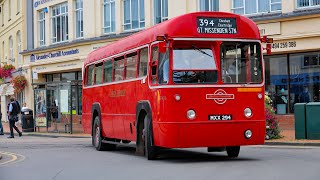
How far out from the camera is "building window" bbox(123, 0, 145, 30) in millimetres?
32806

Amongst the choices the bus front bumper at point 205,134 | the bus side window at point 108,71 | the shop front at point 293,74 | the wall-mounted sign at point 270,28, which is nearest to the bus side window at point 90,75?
the bus side window at point 108,71

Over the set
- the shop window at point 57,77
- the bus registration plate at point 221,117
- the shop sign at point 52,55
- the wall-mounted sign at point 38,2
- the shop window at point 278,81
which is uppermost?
the wall-mounted sign at point 38,2

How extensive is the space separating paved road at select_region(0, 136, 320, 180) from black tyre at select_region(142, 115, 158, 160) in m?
0.18

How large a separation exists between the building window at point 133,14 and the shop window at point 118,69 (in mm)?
16105

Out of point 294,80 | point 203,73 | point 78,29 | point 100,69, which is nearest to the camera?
point 203,73

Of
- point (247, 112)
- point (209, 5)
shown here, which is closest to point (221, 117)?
point (247, 112)

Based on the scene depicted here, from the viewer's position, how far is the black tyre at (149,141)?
13.7 metres

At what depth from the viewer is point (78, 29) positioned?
37500 millimetres

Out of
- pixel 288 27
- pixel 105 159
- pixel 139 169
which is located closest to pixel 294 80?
pixel 288 27

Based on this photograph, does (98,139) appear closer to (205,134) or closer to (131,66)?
(131,66)

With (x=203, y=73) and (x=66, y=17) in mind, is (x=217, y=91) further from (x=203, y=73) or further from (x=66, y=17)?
(x=66, y=17)

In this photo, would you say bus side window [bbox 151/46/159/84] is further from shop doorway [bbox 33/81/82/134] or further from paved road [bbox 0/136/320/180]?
shop doorway [bbox 33/81/82/134]

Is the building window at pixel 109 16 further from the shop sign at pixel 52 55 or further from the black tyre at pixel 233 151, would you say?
the black tyre at pixel 233 151

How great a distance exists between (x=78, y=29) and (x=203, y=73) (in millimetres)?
25455
